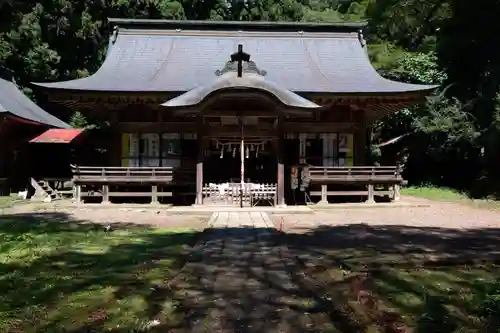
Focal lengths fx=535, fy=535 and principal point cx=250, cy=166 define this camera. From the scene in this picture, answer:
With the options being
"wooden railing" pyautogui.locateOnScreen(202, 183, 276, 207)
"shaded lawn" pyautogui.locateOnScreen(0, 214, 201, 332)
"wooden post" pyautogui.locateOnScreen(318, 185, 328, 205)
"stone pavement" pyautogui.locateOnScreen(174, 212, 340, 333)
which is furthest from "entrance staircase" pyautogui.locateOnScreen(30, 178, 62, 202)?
"stone pavement" pyautogui.locateOnScreen(174, 212, 340, 333)

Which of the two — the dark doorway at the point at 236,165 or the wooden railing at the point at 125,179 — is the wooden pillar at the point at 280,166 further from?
the wooden railing at the point at 125,179

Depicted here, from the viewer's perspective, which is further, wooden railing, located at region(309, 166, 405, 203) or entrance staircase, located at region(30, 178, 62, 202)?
entrance staircase, located at region(30, 178, 62, 202)

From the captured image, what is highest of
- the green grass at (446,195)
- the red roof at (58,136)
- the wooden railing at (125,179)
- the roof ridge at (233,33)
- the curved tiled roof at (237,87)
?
the roof ridge at (233,33)

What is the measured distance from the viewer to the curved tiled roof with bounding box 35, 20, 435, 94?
59.9 ft

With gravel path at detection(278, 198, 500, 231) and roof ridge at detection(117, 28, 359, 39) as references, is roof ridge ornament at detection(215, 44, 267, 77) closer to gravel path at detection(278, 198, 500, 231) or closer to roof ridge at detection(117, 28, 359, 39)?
gravel path at detection(278, 198, 500, 231)

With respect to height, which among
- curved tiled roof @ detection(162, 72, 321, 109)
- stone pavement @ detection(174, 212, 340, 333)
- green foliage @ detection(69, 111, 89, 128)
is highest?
green foliage @ detection(69, 111, 89, 128)

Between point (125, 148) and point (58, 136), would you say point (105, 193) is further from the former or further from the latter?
point (58, 136)

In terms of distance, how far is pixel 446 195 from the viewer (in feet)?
68.4

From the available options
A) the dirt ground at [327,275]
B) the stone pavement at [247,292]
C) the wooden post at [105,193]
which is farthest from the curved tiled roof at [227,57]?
the stone pavement at [247,292]

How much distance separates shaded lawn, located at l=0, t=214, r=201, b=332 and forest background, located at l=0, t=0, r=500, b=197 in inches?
283

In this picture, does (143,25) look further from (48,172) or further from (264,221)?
(264,221)

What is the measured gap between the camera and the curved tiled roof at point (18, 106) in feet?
71.9

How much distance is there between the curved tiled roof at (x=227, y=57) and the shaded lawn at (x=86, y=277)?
914cm

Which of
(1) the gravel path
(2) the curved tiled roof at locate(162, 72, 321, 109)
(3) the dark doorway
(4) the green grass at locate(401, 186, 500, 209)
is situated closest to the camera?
(1) the gravel path
